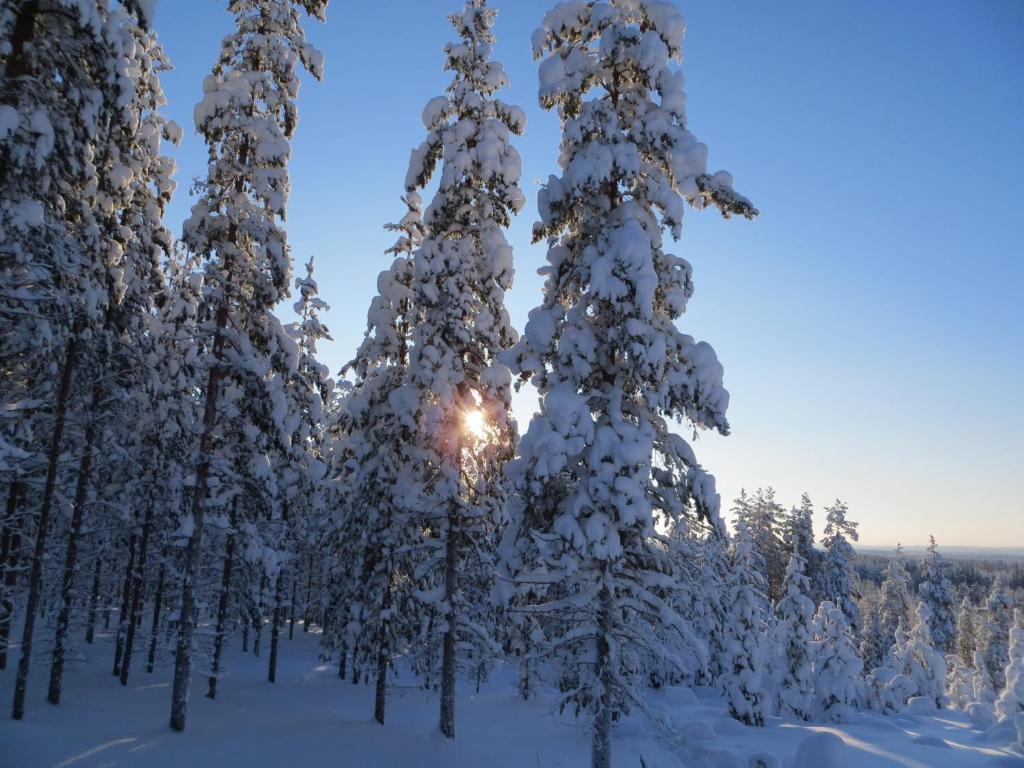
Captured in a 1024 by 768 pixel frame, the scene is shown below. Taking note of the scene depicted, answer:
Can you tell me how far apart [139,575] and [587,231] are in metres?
20.4

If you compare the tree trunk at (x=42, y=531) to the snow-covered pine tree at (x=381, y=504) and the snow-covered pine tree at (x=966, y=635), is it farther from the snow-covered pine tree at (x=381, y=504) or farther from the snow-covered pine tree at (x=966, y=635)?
the snow-covered pine tree at (x=966, y=635)

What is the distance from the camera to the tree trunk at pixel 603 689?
35.0 feet

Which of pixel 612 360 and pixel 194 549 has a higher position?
pixel 612 360

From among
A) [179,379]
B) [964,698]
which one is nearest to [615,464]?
[179,379]

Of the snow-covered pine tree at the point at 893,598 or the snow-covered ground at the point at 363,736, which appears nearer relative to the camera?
the snow-covered ground at the point at 363,736

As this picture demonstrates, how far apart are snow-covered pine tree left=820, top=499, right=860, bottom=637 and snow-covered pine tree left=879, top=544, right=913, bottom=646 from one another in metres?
12.3

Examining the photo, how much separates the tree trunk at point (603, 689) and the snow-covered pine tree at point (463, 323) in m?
6.23

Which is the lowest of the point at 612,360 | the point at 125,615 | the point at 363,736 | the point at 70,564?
the point at 363,736

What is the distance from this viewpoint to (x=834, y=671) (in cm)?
3356

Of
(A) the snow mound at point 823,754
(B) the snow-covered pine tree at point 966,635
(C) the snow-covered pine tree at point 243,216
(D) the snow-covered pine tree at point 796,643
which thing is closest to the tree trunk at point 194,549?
(C) the snow-covered pine tree at point 243,216

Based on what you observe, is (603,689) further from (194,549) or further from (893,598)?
(893,598)

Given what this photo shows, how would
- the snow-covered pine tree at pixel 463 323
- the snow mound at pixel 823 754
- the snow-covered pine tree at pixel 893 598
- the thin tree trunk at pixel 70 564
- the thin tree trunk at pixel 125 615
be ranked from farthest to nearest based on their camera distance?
1. the snow-covered pine tree at pixel 893 598
2. the thin tree trunk at pixel 125 615
3. the thin tree trunk at pixel 70 564
4. the snow-covered pine tree at pixel 463 323
5. the snow mound at pixel 823 754

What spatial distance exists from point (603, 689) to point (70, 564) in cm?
1578

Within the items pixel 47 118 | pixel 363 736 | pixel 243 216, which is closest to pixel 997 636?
pixel 363 736
